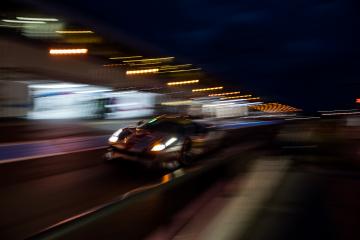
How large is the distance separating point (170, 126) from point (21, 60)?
14.5 metres

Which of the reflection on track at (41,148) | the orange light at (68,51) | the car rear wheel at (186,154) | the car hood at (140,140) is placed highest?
the orange light at (68,51)

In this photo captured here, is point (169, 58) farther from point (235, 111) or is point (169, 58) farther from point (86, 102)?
point (235, 111)

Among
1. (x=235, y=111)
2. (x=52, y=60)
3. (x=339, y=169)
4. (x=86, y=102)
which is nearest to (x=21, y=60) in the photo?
(x=52, y=60)

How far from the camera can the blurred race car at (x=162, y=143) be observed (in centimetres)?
904

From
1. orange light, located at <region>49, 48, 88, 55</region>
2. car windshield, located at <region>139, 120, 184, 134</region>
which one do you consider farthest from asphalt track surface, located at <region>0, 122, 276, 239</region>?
orange light, located at <region>49, 48, 88, 55</region>

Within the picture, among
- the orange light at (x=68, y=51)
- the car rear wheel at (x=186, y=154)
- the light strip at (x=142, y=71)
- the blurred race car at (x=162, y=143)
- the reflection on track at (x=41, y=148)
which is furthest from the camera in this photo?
the light strip at (x=142, y=71)

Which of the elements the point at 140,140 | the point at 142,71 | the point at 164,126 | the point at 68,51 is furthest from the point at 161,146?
the point at 142,71

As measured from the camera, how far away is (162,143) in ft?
30.2

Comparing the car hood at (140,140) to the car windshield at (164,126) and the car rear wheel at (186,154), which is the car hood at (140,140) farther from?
the car rear wheel at (186,154)

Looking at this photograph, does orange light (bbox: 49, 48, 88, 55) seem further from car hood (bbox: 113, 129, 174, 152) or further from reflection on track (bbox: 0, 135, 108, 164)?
car hood (bbox: 113, 129, 174, 152)

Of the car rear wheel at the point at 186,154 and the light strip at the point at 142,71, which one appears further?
the light strip at the point at 142,71

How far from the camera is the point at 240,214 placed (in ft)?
13.9

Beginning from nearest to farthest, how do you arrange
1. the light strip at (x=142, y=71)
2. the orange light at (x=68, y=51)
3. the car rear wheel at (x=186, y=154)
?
the car rear wheel at (x=186, y=154), the orange light at (x=68, y=51), the light strip at (x=142, y=71)

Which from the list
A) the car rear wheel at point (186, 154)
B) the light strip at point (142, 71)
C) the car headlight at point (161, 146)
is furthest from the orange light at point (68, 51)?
the car headlight at point (161, 146)
